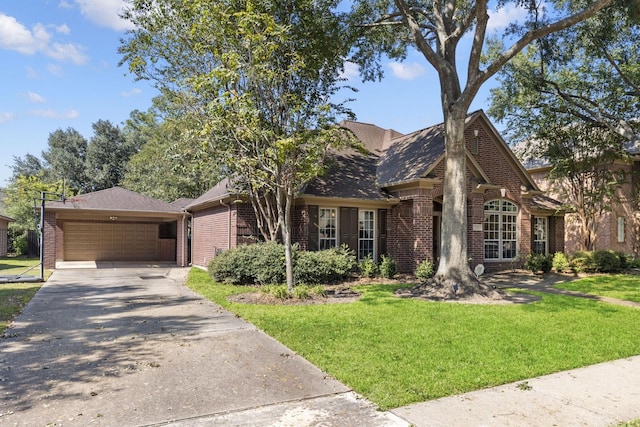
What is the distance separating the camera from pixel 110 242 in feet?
78.7

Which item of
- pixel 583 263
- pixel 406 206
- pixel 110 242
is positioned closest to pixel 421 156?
pixel 406 206

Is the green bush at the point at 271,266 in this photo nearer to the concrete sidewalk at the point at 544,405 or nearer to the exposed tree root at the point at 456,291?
the exposed tree root at the point at 456,291

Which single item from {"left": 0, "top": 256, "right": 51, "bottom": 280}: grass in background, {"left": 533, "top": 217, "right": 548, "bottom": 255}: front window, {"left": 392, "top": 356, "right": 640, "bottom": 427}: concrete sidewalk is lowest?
{"left": 0, "top": 256, "right": 51, "bottom": 280}: grass in background

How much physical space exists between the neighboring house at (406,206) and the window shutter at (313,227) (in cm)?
3

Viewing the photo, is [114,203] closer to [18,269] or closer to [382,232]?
[18,269]

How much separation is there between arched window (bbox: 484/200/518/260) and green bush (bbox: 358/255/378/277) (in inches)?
206

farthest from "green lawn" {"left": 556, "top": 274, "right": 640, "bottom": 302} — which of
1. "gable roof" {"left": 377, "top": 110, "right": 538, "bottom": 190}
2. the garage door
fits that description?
the garage door

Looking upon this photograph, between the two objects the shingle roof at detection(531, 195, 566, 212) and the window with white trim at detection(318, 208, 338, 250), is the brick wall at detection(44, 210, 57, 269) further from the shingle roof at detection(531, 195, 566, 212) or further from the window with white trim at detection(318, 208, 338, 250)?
the shingle roof at detection(531, 195, 566, 212)

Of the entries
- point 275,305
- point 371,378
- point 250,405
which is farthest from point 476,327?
point 250,405

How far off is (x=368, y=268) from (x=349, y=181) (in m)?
3.54

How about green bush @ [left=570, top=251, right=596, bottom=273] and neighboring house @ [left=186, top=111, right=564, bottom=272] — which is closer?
neighboring house @ [left=186, top=111, right=564, bottom=272]

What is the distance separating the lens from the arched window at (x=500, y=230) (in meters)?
17.5

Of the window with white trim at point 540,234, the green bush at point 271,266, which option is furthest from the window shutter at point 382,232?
the window with white trim at point 540,234

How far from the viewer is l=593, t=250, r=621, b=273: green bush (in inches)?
680
